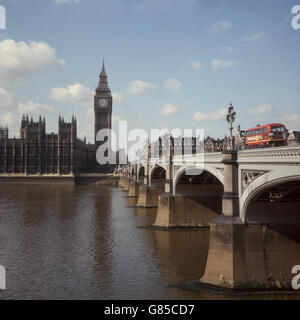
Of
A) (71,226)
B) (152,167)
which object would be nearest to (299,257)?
(71,226)

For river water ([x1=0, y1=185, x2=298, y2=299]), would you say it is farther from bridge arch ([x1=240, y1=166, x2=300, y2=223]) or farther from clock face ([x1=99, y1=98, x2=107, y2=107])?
clock face ([x1=99, y1=98, x2=107, y2=107])

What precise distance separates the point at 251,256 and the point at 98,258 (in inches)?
496

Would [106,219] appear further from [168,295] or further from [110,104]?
[110,104]

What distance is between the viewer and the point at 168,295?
65.5ft

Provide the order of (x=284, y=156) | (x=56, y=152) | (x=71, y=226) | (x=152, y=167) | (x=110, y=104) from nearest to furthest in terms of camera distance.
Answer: (x=284, y=156) → (x=71, y=226) → (x=152, y=167) → (x=56, y=152) → (x=110, y=104)

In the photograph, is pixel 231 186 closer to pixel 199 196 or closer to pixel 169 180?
pixel 199 196

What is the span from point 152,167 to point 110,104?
135 m

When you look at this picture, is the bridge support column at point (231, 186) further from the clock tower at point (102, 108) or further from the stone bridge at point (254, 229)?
the clock tower at point (102, 108)

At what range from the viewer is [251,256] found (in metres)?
19.7

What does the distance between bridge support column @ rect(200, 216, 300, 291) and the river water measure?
1.17m

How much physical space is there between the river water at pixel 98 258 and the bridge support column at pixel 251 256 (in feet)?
3.84

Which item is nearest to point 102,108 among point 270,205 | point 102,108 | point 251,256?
point 102,108

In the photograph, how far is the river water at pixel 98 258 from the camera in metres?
20.8
